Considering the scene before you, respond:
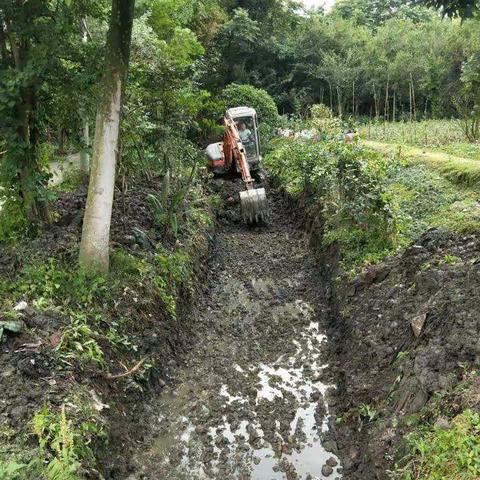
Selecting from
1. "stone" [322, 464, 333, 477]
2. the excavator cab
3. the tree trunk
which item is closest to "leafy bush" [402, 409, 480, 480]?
"stone" [322, 464, 333, 477]

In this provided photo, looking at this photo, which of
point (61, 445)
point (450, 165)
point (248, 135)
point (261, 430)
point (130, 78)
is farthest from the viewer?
point (248, 135)

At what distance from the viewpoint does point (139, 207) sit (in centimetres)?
923

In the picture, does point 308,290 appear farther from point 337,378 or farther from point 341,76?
point 341,76

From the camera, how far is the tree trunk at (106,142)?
6.18 meters

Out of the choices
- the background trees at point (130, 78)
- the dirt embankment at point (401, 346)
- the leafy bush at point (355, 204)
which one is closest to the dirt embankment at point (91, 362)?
the background trees at point (130, 78)

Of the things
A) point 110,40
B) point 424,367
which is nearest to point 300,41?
point 110,40

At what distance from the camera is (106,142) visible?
253 inches

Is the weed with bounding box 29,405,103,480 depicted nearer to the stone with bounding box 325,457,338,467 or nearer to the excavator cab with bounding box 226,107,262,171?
the stone with bounding box 325,457,338,467

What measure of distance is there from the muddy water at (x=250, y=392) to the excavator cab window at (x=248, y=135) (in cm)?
502

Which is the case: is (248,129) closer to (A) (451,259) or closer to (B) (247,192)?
(B) (247,192)

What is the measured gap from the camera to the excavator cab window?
45.9ft

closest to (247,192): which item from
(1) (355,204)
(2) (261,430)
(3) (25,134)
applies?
(1) (355,204)

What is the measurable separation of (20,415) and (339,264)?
5600 millimetres

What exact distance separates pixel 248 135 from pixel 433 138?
634cm
